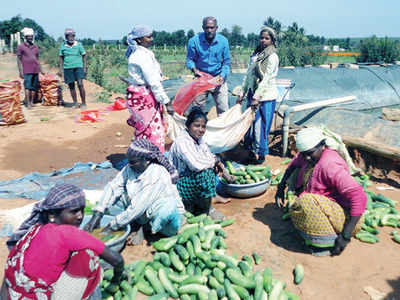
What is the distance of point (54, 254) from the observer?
2.21 m

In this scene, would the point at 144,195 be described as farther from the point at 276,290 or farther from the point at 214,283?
the point at 276,290

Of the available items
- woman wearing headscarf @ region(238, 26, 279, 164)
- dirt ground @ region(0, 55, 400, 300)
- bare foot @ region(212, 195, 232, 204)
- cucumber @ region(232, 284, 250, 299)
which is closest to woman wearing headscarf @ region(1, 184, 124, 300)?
cucumber @ region(232, 284, 250, 299)

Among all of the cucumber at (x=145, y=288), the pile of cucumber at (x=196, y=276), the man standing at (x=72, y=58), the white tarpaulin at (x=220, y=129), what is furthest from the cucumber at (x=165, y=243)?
the man standing at (x=72, y=58)

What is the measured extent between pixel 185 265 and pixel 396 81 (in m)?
12.3

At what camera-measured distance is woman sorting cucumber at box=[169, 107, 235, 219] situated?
4125 mm

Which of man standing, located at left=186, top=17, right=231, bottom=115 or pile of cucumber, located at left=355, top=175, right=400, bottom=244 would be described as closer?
pile of cucumber, located at left=355, top=175, right=400, bottom=244

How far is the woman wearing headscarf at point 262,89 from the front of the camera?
5.77m

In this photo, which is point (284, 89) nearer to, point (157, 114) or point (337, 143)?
point (157, 114)

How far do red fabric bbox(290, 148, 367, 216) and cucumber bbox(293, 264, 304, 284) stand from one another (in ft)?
2.40

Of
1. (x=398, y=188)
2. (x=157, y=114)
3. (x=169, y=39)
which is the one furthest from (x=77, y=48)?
(x=169, y=39)

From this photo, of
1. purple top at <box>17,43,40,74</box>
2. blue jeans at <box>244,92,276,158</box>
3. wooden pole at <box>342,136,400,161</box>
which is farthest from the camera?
purple top at <box>17,43,40,74</box>

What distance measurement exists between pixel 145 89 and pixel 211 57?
183 centimetres

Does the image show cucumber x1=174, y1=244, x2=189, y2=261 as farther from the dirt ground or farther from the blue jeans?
the blue jeans

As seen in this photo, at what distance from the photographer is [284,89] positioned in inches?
298
